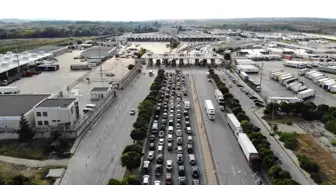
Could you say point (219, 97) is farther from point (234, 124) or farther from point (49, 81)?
point (49, 81)

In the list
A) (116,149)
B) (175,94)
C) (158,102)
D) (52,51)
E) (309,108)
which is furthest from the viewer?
(52,51)

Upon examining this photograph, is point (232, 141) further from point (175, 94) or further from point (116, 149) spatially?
point (175, 94)

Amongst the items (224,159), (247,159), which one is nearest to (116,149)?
(224,159)

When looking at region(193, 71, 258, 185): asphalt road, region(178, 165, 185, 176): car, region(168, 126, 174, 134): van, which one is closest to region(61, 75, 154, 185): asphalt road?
region(168, 126, 174, 134): van

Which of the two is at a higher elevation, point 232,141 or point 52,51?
point 52,51

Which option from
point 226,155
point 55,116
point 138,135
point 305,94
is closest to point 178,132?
point 138,135

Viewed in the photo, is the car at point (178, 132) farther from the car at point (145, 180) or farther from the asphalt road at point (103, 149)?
the car at point (145, 180)

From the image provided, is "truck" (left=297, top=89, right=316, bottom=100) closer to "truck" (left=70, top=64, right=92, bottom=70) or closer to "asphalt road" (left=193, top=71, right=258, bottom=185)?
"asphalt road" (left=193, top=71, right=258, bottom=185)
